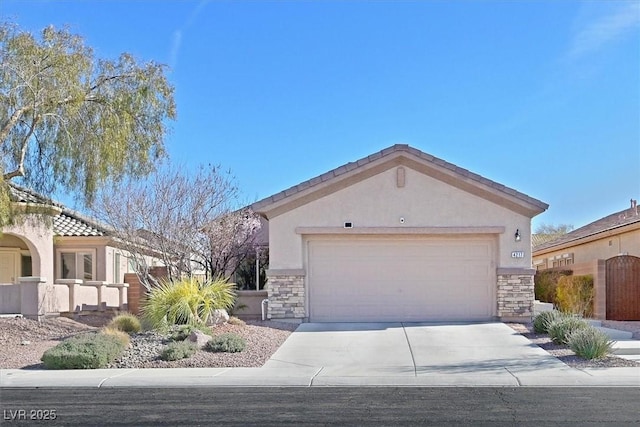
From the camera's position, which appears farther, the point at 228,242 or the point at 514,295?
the point at 228,242

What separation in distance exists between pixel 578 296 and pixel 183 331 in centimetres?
1169

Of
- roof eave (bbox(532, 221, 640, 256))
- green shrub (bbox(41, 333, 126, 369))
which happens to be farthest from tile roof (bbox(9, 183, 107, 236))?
roof eave (bbox(532, 221, 640, 256))

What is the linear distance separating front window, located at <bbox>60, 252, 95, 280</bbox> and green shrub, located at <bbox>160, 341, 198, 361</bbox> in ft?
42.6

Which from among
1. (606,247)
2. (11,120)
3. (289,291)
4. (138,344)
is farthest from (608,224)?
(11,120)

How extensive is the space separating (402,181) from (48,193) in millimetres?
9055

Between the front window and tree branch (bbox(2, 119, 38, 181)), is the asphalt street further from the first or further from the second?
the front window

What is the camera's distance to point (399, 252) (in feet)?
62.5

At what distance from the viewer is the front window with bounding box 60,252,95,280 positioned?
1009 inches

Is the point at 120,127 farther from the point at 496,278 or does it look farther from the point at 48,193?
the point at 496,278

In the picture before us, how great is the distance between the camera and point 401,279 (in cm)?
1897

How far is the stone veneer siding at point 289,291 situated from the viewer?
1877 cm

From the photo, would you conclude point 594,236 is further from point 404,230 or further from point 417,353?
point 417,353

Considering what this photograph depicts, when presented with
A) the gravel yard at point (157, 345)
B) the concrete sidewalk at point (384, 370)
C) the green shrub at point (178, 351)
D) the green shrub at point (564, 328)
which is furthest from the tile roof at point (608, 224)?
the green shrub at point (178, 351)

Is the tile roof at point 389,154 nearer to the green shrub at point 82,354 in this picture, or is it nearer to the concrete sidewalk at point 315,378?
the green shrub at point 82,354
